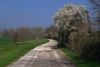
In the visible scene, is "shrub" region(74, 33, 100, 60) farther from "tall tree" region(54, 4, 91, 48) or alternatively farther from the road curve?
"tall tree" region(54, 4, 91, 48)

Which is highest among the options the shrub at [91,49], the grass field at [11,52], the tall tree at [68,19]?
the tall tree at [68,19]

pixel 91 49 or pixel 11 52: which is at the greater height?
pixel 91 49

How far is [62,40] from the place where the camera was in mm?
80250

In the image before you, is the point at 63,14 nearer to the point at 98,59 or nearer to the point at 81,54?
the point at 81,54

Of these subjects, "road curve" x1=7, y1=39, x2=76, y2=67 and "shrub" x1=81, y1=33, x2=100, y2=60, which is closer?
"road curve" x1=7, y1=39, x2=76, y2=67

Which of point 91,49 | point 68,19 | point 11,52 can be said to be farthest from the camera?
point 68,19

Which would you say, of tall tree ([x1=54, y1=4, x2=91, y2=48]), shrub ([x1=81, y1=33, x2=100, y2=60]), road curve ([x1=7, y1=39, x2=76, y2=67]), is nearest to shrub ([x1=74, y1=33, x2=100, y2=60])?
shrub ([x1=81, y1=33, x2=100, y2=60])

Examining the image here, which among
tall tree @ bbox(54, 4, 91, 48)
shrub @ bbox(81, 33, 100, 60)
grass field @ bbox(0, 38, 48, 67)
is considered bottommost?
grass field @ bbox(0, 38, 48, 67)

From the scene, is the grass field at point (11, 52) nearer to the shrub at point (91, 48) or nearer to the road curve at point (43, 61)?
the road curve at point (43, 61)

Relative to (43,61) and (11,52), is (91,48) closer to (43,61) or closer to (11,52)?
(43,61)

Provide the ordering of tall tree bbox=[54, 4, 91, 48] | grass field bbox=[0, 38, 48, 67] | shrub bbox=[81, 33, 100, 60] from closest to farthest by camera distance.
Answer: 1. shrub bbox=[81, 33, 100, 60]
2. grass field bbox=[0, 38, 48, 67]
3. tall tree bbox=[54, 4, 91, 48]

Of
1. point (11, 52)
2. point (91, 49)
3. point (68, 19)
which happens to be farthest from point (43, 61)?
point (68, 19)

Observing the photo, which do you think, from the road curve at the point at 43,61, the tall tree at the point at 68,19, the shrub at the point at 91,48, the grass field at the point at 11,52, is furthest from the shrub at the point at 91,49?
the tall tree at the point at 68,19

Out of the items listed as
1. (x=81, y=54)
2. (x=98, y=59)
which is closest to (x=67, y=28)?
(x=81, y=54)
